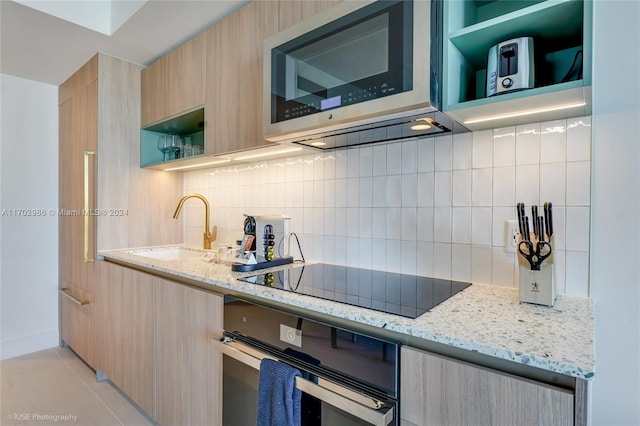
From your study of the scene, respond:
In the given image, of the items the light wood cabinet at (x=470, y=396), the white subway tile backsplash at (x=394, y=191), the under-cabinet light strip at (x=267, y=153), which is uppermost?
the under-cabinet light strip at (x=267, y=153)

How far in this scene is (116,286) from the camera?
6.58 feet

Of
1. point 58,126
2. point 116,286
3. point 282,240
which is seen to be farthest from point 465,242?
point 58,126

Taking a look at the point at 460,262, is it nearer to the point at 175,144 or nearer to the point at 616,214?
the point at 616,214

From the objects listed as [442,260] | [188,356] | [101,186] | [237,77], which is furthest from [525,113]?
[101,186]

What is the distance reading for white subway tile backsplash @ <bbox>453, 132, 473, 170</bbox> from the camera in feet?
4.20

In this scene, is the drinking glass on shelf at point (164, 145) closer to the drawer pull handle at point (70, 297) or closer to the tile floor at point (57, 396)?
the drawer pull handle at point (70, 297)

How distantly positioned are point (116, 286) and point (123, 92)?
129cm

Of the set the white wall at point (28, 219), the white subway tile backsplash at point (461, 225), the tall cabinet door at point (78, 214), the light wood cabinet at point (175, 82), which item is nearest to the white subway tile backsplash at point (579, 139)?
the white subway tile backsplash at point (461, 225)

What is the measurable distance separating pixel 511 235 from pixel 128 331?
6.49 ft

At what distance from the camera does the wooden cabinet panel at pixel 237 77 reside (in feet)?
5.15

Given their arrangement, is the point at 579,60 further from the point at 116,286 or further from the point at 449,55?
the point at 116,286

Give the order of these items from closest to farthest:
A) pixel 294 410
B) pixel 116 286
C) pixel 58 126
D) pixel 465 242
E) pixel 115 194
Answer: pixel 294 410 < pixel 465 242 < pixel 116 286 < pixel 115 194 < pixel 58 126

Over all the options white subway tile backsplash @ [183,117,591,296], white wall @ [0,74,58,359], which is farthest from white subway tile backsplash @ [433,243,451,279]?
white wall @ [0,74,58,359]

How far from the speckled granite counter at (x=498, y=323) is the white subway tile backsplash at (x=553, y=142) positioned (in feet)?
1.49
